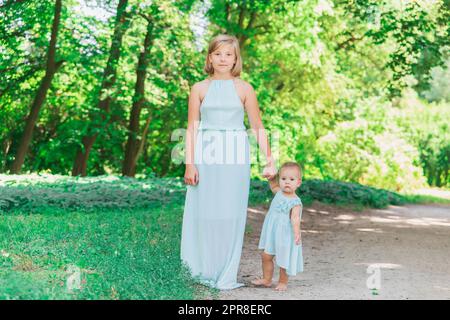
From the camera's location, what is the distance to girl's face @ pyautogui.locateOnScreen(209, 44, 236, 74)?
5867mm

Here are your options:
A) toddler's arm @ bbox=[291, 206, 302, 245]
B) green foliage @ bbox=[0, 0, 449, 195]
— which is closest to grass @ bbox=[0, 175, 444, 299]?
toddler's arm @ bbox=[291, 206, 302, 245]

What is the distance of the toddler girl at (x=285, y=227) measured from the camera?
598cm

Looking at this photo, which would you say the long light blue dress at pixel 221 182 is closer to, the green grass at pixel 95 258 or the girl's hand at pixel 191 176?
the girl's hand at pixel 191 176

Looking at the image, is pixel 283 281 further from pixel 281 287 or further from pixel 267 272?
pixel 267 272

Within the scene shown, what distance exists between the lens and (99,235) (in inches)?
317

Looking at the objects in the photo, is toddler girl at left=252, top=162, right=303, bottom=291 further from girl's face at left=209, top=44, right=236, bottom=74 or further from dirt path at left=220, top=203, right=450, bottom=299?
girl's face at left=209, top=44, right=236, bottom=74

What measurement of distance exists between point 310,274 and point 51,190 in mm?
6415

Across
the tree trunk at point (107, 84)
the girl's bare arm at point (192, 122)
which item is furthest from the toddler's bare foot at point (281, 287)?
the tree trunk at point (107, 84)

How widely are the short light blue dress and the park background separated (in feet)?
2.67

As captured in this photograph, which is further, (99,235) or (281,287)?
(99,235)

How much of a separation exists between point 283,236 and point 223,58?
5.46 ft

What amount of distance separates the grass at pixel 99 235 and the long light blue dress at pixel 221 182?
29cm

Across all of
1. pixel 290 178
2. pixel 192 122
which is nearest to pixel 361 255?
pixel 290 178
